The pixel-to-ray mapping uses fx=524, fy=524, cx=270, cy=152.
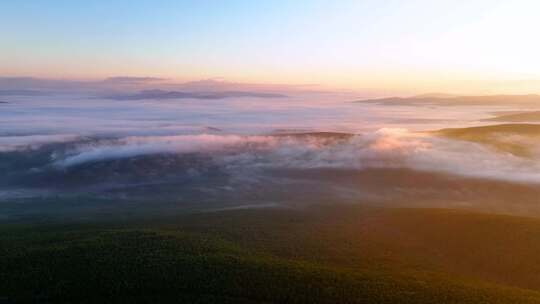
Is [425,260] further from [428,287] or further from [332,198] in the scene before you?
[332,198]

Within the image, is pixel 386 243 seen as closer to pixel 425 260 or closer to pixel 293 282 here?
pixel 425 260

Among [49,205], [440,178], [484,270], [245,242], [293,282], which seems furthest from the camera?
[440,178]

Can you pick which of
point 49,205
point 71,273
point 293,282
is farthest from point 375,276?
point 49,205

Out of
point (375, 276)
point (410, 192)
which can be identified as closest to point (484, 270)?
point (375, 276)

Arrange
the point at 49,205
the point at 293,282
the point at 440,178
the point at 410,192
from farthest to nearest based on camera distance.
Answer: the point at 440,178, the point at 410,192, the point at 49,205, the point at 293,282

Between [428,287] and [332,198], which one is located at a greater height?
[428,287]

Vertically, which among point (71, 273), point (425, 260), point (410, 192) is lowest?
point (410, 192)

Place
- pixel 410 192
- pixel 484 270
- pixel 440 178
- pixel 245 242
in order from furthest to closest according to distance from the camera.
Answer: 1. pixel 440 178
2. pixel 410 192
3. pixel 245 242
4. pixel 484 270

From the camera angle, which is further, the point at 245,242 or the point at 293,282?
the point at 245,242

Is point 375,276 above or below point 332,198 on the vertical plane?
above
